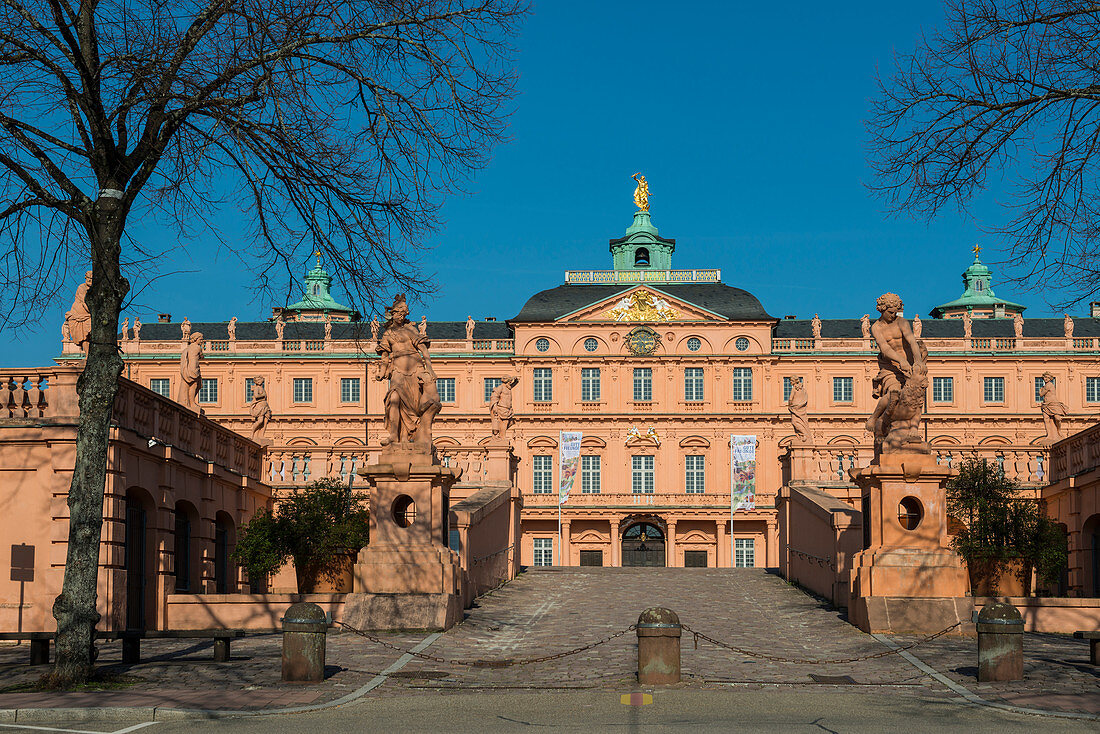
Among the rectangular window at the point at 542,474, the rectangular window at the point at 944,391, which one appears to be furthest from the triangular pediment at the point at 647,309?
the rectangular window at the point at 944,391

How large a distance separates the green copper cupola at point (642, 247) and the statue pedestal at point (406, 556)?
64.3 m

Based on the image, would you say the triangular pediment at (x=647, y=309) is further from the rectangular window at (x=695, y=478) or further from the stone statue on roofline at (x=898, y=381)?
the stone statue on roofline at (x=898, y=381)

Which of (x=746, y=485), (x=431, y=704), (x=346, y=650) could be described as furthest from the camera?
(x=746, y=485)

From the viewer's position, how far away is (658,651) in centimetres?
1351

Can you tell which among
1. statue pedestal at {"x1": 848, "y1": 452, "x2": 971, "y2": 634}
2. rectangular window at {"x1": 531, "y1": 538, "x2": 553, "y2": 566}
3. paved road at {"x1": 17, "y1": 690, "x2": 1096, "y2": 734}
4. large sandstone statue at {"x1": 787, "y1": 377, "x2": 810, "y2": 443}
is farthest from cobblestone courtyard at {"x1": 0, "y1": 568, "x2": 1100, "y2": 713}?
rectangular window at {"x1": 531, "y1": 538, "x2": 553, "y2": 566}

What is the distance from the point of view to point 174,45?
13977 mm

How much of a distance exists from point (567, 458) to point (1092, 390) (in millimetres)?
28722

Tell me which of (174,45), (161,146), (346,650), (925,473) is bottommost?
(346,650)

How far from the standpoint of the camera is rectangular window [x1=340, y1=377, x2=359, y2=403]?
228 ft

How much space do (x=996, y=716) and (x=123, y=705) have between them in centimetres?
785

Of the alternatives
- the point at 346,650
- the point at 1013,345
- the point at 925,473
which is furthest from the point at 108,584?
the point at 1013,345

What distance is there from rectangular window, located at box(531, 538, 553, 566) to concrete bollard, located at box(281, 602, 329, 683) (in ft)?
172

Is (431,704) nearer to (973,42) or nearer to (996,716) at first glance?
(996,716)

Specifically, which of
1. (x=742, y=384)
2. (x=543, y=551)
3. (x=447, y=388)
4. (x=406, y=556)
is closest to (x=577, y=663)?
(x=406, y=556)
